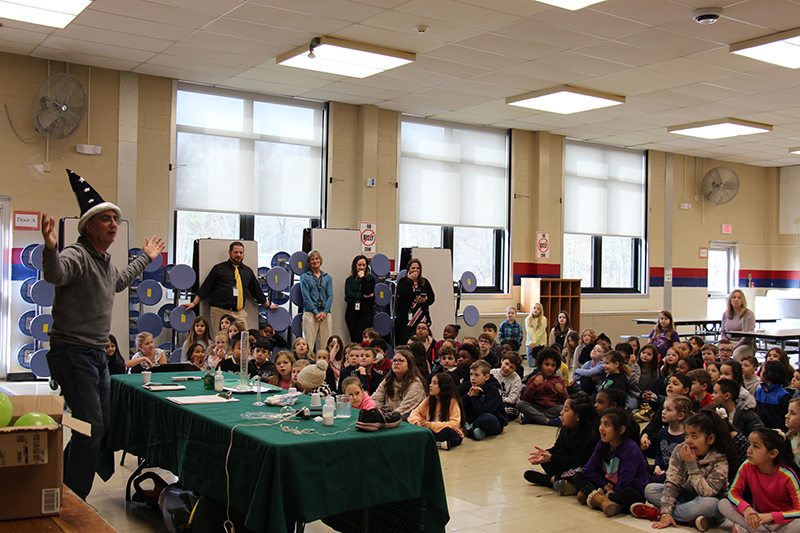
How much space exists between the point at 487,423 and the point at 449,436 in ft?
1.92

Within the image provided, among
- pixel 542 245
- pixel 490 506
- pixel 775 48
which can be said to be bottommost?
pixel 490 506

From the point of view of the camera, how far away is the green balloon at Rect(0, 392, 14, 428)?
7.65ft

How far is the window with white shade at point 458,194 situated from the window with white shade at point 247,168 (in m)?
1.51

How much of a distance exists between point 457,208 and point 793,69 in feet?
16.4

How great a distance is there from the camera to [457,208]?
37.0 feet

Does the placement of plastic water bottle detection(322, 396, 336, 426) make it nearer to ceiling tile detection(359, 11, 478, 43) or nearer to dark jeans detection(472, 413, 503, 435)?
dark jeans detection(472, 413, 503, 435)

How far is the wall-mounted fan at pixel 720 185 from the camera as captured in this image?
13836mm

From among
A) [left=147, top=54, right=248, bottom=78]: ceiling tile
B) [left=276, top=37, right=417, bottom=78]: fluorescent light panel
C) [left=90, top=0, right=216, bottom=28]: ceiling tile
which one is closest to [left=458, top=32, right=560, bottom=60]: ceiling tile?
[left=276, top=37, right=417, bottom=78]: fluorescent light panel

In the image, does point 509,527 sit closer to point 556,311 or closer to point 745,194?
point 556,311

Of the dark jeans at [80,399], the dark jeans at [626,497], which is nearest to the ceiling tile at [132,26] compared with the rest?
the dark jeans at [80,399]

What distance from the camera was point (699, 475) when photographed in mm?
3943

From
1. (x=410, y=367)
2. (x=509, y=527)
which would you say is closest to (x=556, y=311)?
(x=410, y=367)

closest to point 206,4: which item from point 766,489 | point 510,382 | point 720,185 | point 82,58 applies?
point 82,58

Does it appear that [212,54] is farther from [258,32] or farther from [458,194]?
[458,194]
